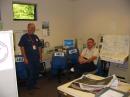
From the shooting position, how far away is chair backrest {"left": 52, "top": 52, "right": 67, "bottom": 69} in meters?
4.30

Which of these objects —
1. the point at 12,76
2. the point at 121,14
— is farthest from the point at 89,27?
the point at 12,76

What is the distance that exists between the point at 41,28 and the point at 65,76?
1.44 meters

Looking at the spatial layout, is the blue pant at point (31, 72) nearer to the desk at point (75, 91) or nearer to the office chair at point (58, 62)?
the office chair at point (58, 62)

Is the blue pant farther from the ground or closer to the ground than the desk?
closer to the ground

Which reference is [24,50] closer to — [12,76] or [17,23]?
[17,23]

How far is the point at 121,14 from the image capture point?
4387 millimetres

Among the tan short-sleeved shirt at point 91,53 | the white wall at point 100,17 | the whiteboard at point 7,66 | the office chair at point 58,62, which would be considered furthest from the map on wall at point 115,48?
the whiteboard at point 7,66

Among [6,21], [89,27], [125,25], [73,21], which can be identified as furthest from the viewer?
[73,21]

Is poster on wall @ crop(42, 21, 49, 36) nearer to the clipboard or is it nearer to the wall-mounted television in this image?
the wall-mounted television

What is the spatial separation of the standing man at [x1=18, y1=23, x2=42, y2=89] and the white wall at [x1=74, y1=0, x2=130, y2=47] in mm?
1884

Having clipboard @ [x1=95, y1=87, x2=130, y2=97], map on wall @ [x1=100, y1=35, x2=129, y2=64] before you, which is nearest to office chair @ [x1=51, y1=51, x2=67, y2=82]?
map on wall @ [x1=100, y1=35, x2=129, y2=64]

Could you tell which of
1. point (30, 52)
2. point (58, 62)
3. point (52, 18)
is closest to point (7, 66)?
point (30, 52)

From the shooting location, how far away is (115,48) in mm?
4094

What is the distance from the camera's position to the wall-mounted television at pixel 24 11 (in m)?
4.24
